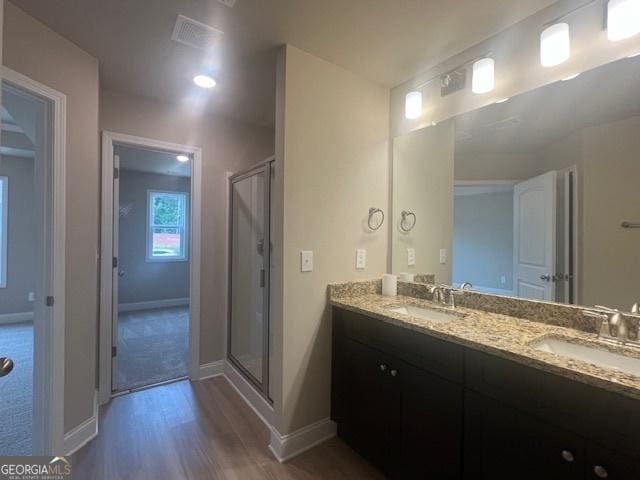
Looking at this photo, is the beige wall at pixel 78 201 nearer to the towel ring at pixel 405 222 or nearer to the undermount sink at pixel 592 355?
the towel ring at pixel 405 222

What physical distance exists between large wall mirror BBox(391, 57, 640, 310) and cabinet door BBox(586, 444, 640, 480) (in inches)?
28.0

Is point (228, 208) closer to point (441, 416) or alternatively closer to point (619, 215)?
point (441, 416)

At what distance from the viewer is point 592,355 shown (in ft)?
4.18

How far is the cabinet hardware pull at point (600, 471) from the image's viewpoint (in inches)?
37.4

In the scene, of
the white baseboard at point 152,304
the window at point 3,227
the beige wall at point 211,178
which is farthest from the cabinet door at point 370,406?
the window at point 3,227

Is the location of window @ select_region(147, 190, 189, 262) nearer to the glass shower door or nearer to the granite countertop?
the glass shower door

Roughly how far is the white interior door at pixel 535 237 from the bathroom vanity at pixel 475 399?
0.20m

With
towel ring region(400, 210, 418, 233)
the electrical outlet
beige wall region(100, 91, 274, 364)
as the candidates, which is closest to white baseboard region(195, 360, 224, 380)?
beige wall region(100, 91, 274, 364)

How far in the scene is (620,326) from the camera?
129 centimetres

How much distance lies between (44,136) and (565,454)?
2.83 meters

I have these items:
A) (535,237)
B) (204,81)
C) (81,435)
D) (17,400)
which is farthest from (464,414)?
(17,400)

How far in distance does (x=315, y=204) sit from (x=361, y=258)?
53cm

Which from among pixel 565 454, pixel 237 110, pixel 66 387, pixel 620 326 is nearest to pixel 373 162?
pixel 237 110

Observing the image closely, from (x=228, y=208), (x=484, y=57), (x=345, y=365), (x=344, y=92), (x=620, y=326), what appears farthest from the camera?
(x=228, y=208)
